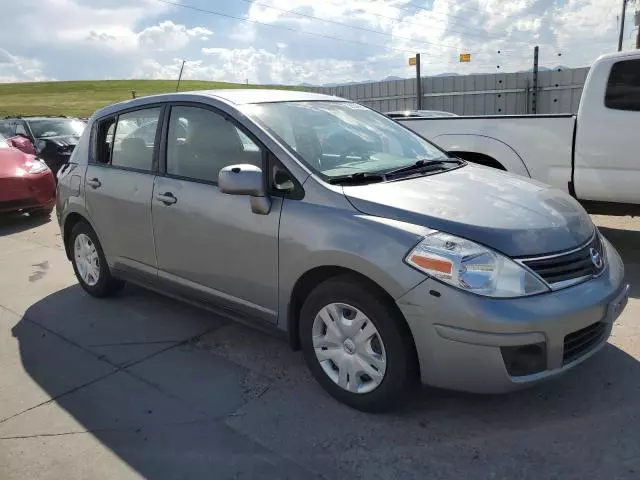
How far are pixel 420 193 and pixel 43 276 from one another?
448 centimetres

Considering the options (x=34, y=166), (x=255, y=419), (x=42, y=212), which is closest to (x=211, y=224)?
(x=255, y=419)

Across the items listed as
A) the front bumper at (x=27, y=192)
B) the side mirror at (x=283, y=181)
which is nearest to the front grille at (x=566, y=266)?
the side mirror at (x=283, y=181)

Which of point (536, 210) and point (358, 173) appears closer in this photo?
point (536, 210)

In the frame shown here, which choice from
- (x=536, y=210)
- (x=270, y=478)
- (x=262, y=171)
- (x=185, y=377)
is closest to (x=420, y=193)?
(x=536, y=210)

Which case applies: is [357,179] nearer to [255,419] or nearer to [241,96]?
[241,96]

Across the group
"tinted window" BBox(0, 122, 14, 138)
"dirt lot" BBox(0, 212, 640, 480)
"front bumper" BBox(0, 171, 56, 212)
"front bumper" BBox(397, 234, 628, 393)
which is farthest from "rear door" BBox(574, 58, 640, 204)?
"tinted window" BBox(0, 122, 14, 138)

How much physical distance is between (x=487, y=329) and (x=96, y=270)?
11.8 ft

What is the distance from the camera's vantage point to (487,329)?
8.32ft

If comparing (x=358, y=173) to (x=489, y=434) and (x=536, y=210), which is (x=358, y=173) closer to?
(x=536, y=210)

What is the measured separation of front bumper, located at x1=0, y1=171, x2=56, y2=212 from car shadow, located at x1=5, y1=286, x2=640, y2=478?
5136mm

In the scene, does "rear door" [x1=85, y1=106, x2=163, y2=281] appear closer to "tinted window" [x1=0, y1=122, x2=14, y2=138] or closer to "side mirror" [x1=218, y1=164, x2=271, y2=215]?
"side mirror" [x1=218, y1=164, x2=271, y2=215]

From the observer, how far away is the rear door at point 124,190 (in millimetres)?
4133

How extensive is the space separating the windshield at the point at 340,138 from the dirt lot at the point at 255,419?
4.36 ft

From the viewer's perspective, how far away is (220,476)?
2.59m
